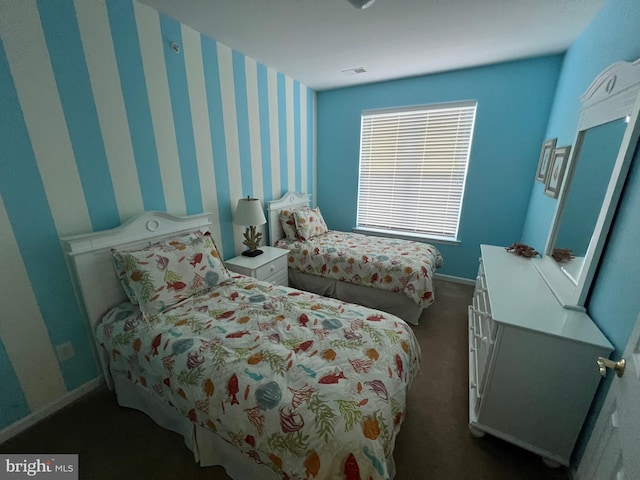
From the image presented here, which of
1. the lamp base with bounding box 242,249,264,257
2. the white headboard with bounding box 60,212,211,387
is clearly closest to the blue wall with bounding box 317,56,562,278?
the lamp base with bounding box 242,249,264,257

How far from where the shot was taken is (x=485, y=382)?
137 centimetres

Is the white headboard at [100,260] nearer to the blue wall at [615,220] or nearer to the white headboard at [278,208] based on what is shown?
the white headboard at [278,208]

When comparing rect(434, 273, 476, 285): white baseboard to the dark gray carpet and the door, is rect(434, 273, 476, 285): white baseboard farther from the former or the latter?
the door

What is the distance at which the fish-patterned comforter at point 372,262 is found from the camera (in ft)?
7.84

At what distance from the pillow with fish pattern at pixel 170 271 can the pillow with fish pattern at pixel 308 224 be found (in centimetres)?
133

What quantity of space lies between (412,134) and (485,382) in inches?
113

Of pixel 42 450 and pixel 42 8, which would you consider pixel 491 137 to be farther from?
pixel 42 450

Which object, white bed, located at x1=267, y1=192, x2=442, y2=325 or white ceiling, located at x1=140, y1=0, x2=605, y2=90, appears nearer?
white ceiling, located at x1=140, y1=0, x2=605, y2=90

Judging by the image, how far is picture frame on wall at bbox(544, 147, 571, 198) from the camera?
6.01 feet

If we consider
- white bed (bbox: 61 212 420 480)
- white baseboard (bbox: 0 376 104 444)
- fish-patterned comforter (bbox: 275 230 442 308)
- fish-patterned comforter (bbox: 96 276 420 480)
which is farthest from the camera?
fish-patterned comforter (bbox: 275 230 442 308)

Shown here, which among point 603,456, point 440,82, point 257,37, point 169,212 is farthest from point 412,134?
point 603,456

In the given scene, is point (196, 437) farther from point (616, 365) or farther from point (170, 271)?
point (616, 365)

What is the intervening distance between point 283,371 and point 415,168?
308 cm

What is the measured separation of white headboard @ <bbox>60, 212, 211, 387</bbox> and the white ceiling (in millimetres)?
1525
